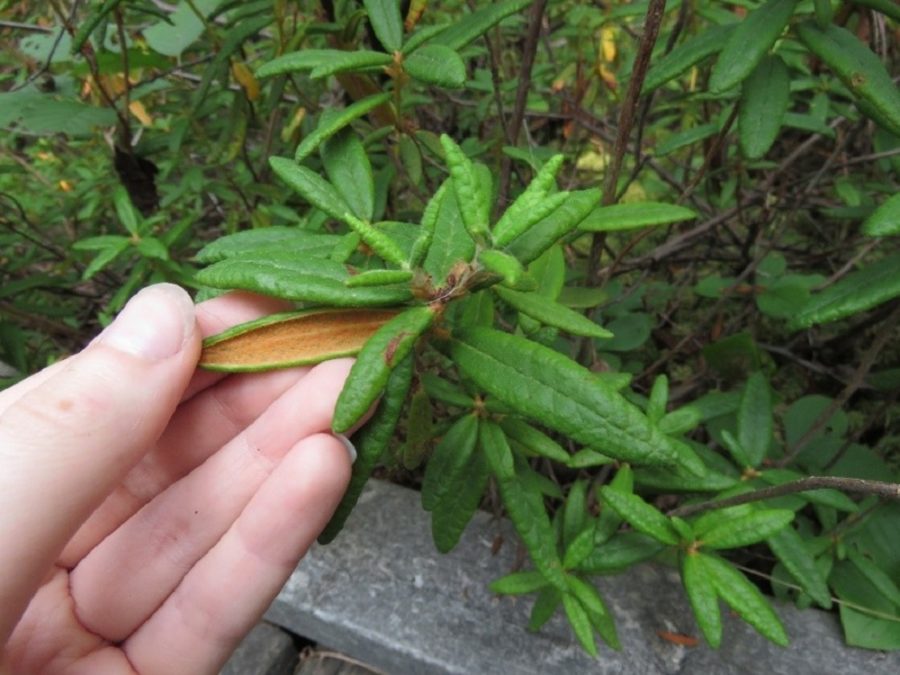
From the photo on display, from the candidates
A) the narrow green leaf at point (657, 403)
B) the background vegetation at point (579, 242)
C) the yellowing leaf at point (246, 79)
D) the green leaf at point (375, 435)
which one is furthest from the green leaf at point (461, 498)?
the yellowing leaf at point (246, 79)

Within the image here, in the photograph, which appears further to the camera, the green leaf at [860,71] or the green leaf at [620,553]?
the green leaf at [620,553]

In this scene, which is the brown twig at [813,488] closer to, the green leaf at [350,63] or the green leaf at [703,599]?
the green leaf at [703,599]

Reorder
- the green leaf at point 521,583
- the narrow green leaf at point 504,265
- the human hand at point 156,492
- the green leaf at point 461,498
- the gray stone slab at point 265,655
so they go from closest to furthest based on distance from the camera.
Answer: the narrow green leaf at point 504,265, the human hand at point 156,492, the green leaf at point 461,498, the green leaf at point 521,583, the gray stone slab at point 265,655

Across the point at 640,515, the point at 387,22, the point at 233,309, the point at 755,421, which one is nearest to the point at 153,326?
the point at 233,309

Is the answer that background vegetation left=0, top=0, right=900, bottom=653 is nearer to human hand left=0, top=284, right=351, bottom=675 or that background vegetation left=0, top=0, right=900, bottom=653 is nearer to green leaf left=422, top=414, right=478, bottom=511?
green leaf left=422, top=414, right=478, bottom=511

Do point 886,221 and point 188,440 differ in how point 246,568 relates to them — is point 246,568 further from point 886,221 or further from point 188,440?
point 886,221

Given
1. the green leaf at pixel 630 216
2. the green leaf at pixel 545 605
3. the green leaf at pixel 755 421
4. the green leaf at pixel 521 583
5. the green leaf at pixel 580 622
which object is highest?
the green leaf at pixel 630 216
